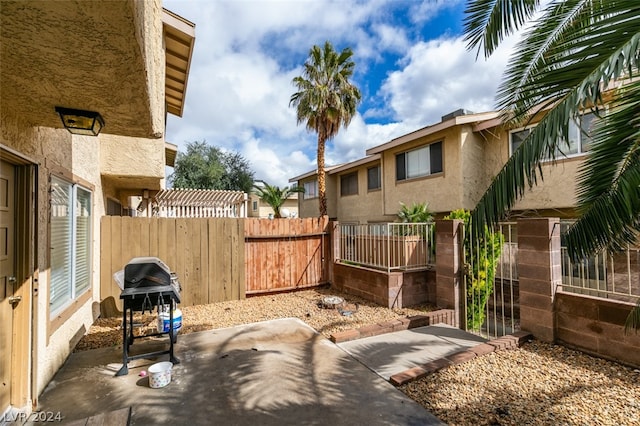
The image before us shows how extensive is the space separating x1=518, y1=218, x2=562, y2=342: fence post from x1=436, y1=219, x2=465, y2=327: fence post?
1242 millimetres

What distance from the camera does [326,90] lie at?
14.2m

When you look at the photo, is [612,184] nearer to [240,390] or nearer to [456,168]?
[240,390]

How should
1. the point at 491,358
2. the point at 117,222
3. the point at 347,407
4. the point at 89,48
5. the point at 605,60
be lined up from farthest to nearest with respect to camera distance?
the point at 117,222
the point at 491,358
the point at 347,407
the point at 605,60
the point at 89,48

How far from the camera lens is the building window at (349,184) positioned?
1734 centimetres

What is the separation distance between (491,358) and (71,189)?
22.3ft

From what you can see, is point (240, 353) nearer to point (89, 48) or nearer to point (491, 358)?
point (491, 358)

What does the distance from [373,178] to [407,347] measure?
11823 mm

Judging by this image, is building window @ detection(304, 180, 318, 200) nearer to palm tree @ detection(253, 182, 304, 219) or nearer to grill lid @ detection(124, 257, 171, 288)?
palm tree @ detection(253, 182, 304, 219)

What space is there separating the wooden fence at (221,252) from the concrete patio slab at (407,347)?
3884 mm

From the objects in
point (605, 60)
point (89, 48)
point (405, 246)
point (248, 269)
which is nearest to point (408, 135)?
point (405, 246)

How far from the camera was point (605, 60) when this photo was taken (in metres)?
2.21

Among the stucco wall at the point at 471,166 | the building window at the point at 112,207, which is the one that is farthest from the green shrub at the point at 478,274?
the building window at the point at 112,207

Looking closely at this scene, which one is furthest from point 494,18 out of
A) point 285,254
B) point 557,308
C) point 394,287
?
point 285,254

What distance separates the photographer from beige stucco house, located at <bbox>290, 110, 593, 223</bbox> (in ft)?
30.0
